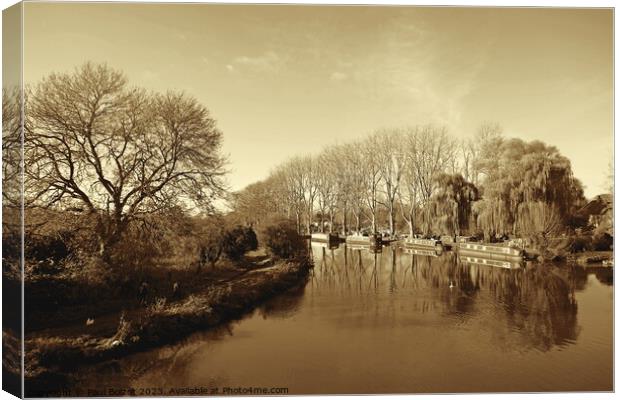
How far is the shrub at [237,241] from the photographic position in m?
8.18

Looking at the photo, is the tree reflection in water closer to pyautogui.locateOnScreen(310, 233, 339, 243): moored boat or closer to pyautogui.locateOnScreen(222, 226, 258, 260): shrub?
pyautogui.locateOnScreen(310, 233, 339, 243): moored boat

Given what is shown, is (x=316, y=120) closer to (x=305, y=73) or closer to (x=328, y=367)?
(x=305, y=73)

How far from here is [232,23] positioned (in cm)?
641

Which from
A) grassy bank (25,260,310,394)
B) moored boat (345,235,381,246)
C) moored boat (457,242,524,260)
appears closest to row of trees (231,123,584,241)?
moored boat (457,242,524,260)

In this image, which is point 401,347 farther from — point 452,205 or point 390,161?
point 452,205

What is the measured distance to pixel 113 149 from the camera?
6527 mm

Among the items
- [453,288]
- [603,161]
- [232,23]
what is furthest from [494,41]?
[453,288]

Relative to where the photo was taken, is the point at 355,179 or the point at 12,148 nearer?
the point at 12,148

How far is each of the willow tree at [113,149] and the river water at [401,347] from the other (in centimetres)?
250

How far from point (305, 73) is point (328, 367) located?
17.3 feet

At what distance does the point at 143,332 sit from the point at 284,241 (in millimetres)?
5894

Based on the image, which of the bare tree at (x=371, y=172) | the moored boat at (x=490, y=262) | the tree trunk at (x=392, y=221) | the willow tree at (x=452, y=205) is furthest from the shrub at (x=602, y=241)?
the tree trunk at (x=392, y=221)

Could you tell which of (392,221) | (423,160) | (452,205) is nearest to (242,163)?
(423,160)

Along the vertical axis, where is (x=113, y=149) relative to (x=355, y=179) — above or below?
above
